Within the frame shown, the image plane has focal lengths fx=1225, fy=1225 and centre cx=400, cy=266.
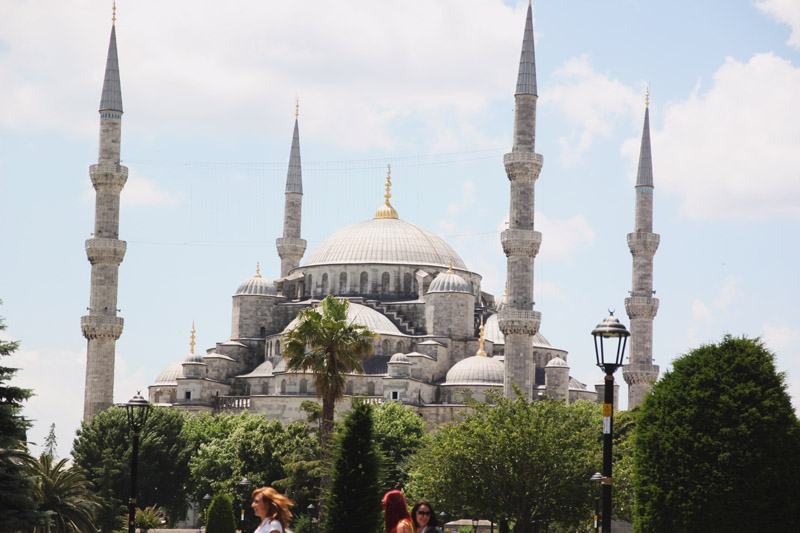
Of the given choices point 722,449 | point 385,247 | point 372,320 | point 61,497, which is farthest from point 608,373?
point 385,247

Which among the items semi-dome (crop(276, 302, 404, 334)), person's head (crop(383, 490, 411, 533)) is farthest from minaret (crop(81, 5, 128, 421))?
person's head (crop(383, 490, 411, 533))

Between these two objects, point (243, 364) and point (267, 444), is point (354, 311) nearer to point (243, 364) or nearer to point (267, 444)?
point (243, 364)

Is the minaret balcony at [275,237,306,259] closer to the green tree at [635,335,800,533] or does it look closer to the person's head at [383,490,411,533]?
the green tree at [635,335,800,533]

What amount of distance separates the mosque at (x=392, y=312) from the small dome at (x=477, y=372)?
0.26ft

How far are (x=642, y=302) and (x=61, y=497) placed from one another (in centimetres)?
4050

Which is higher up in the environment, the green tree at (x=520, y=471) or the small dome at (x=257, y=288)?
the small dome at (x=257, y=288)

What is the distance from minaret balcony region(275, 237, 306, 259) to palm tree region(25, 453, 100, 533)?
47.7 m

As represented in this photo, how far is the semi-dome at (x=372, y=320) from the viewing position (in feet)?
221

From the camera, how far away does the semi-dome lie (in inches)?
2657

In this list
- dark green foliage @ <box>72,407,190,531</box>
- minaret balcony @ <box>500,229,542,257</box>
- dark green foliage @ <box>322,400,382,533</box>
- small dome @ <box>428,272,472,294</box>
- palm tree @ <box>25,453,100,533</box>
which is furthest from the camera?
small dome @ <box>428,272,472,294</box>

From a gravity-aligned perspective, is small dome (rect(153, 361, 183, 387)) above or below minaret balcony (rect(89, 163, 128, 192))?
below

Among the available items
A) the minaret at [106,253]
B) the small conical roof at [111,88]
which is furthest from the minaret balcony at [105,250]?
the small conical roof at [111,88]

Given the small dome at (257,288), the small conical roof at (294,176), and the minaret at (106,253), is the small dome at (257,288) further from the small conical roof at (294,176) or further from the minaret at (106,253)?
the minaret at (106,253)

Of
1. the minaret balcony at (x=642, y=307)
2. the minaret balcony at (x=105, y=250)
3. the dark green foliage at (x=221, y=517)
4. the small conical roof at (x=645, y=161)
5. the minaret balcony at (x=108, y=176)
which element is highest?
the small conical roof at (x=645, y=161)
